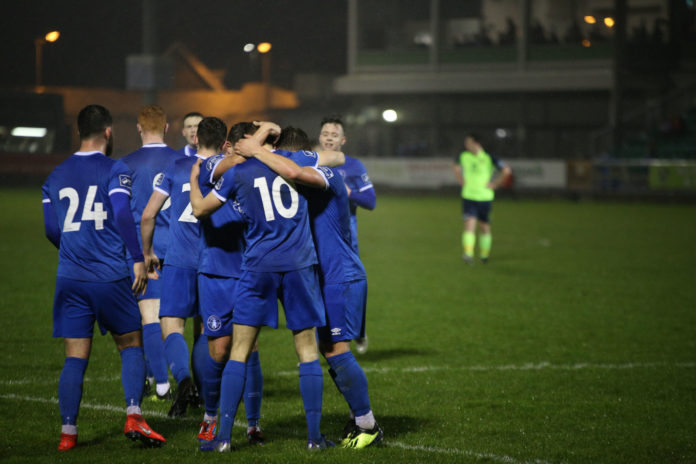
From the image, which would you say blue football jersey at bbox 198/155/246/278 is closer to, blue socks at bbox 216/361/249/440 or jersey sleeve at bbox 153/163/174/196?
blue socks at bbox 216/361/249/440

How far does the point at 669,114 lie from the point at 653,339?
33.9 meters

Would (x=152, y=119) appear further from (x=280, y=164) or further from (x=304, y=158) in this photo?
(x=280, y=164)

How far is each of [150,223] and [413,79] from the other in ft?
141

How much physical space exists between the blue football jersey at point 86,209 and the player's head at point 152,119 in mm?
1144

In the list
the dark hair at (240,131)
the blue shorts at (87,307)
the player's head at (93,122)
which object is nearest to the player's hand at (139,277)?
the blue shorts at (87,307)

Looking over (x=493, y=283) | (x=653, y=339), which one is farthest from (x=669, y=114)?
(x=653, y=339)

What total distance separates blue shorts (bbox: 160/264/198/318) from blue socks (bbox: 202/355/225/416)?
0.87 metres

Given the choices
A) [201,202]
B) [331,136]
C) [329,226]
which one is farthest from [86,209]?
[331,136]

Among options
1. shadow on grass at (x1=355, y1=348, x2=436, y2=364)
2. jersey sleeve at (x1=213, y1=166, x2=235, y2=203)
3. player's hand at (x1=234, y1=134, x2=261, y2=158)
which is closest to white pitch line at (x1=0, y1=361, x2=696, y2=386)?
shadow on grass at (x1=355, y1=348, x2=436, y2=364)

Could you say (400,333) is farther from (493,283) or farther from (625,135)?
(625,135)

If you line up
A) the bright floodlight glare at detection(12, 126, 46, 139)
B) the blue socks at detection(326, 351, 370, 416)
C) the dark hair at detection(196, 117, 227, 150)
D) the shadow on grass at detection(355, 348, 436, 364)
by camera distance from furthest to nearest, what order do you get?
the bright floodlight glare at detection(12, 126, 46, 139), the shadow on grass at detection(355, 348, 436, 364), the dark hair at detection(196, 117, 227, 150), the blue socks at detection(326, 351, 370, 416)

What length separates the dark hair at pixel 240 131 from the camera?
526 cm

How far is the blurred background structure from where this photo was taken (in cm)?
3825

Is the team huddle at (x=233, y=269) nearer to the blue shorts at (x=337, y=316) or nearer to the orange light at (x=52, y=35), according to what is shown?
the blue shorts at (x=337, y=316)
